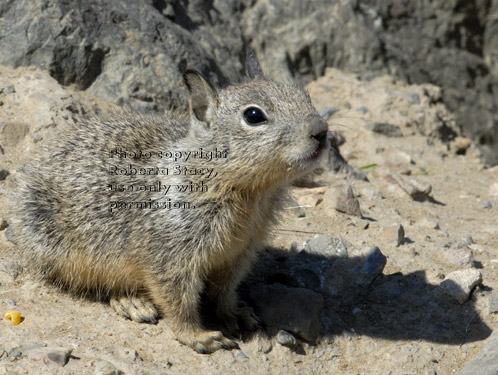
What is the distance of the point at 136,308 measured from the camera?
465cm

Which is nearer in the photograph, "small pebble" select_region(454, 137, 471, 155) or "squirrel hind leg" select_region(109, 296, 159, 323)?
"squirrel hind leg" select_region(109, 296, 159, 323)

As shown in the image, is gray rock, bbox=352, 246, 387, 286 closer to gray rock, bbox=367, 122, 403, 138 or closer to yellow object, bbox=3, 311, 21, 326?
yellow object, bbox=3, 311, 21, 326

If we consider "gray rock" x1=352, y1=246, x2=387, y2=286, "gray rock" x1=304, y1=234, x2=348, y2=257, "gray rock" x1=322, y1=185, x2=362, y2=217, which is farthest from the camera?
"gray rock" x1=322, y1=185, x2=362, y2=217

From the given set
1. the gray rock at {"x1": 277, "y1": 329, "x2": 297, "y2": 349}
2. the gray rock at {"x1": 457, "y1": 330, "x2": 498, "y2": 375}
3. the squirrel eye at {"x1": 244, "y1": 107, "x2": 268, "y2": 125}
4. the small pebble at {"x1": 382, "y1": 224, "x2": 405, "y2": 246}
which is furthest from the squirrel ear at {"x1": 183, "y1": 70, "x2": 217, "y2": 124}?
the gray rock at {"x1": 457, "y1": 330, "x2": 498, "y2": 375}

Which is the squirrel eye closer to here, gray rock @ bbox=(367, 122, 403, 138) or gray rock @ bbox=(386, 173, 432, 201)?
gray rock @ bbox=(386, 173, 432, 201)

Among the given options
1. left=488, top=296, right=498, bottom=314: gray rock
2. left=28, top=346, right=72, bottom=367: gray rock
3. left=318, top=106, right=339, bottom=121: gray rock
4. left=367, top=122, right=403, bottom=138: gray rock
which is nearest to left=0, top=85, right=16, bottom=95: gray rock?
left=28, top=346, right=72, bottom=367: gray rock

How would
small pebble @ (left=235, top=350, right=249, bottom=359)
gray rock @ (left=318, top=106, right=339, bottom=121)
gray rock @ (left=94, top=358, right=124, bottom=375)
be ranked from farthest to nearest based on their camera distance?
gray rock @ (left=318, top=106, right=339, bottom=121) < small pebble @ (left=235, top=350, right=249, bottom=359) < gray rock @ (left=94, top=358, right=124, bottom=375)

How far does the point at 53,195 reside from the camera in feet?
15.4

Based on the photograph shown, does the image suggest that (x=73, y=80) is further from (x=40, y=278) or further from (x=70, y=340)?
(x=70, y=340)

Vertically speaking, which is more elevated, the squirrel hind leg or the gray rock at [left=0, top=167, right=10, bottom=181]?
the gray rock at [left=0, top=167, right=10, bottom=181]

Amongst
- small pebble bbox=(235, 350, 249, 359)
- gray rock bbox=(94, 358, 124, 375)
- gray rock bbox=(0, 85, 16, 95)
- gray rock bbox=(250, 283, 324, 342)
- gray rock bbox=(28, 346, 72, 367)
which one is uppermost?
gray rock bbox=(0, 85, 16, 95)

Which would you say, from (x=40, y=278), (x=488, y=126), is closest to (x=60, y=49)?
(x=40, y=278)

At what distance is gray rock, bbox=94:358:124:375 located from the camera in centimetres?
382

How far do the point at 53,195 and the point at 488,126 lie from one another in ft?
24.4
